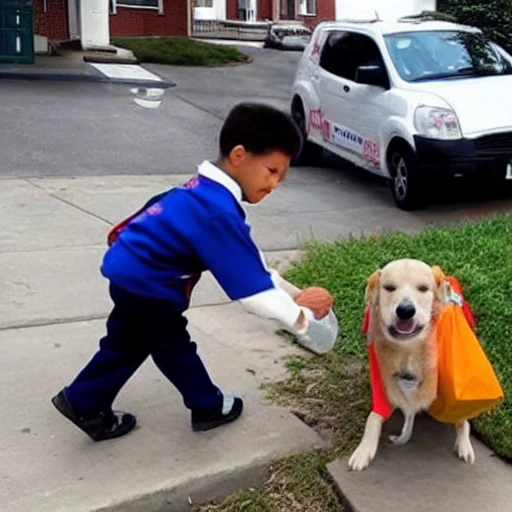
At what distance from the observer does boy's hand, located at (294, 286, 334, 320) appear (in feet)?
10.0

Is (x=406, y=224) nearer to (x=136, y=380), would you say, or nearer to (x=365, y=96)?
(x=365, y=96)

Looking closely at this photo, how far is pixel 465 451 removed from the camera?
3.36m

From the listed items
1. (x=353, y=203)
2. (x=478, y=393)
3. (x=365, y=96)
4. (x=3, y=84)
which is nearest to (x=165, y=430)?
(x=478, y=393)

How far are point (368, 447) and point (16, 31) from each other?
1617 centimetres

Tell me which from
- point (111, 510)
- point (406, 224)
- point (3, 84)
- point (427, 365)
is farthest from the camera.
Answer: point (3, 84)

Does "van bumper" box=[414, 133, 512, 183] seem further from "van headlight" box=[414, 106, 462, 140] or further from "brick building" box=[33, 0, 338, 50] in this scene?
"brick building" box=[33, 0, 338, 50]

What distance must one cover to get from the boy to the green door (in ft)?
51.4

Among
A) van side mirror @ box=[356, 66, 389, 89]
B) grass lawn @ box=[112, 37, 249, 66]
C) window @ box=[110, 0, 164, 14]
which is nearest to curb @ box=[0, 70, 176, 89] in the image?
grass lawn @ box=[112, 37, 249, 66]

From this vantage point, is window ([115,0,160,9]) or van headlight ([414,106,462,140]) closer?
van headlight ([414,106,462,140])

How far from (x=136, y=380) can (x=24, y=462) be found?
31.9 inches

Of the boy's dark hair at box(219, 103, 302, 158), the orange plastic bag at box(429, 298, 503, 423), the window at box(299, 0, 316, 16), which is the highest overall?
Answer: the window at box(299, 0, 316, 16)

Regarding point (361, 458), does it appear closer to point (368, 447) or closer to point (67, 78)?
point (368, 447)

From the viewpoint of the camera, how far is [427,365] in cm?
323

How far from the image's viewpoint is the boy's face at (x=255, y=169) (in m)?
2.99
